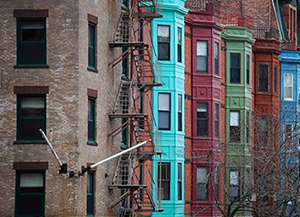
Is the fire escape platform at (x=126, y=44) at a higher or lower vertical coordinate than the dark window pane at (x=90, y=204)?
higher

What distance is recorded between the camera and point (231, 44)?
206 feet

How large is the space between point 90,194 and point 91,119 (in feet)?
9.77

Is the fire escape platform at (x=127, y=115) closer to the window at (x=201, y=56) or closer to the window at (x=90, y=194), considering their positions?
the window at (x=90, y=194)

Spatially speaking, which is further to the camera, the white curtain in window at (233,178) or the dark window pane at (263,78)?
the dark window pane at (263,78)

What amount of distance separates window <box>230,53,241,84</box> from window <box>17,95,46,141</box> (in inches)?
858

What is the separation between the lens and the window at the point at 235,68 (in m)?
62.9

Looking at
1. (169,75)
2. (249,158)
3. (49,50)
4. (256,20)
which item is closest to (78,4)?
(49,50)

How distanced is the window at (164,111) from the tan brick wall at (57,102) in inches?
431

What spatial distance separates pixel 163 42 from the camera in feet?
179

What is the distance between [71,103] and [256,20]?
29218 millimetres

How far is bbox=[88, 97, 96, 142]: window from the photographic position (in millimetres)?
44250

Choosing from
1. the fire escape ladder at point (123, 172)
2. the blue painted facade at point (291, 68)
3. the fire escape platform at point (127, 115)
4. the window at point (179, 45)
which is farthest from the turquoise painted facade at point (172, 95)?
the blue painted facade at point (291, 68)

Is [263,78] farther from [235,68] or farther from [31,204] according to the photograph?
[31,204]

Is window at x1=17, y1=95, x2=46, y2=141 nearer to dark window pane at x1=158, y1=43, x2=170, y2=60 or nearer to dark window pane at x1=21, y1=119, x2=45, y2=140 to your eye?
dark window pane at x1=21, y1=119, x2=45, y2=140
